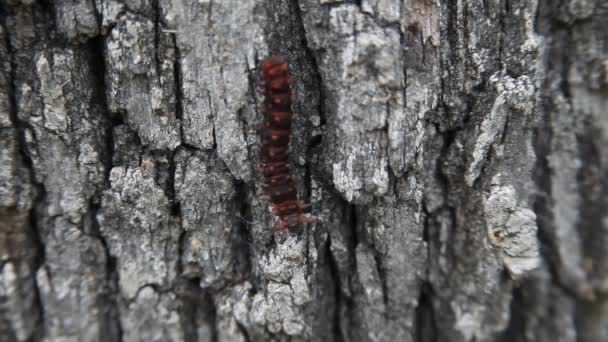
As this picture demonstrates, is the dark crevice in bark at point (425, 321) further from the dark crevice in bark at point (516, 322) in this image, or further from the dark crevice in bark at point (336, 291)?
the dark crevice in bark at point (336, 291)

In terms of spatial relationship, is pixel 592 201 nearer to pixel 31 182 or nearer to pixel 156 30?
pixel 156 30

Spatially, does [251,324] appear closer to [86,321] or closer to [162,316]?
[162,316]

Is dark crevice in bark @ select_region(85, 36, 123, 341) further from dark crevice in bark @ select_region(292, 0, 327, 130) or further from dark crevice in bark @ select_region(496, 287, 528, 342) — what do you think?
dark crevice in bark @ select_region(496, 287, 528, 342)

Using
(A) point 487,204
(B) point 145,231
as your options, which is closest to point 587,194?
(A) point 487,204

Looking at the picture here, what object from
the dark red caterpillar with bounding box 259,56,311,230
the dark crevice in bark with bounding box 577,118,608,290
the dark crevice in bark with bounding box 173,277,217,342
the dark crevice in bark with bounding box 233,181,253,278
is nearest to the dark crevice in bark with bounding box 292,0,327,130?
the dark red caterpillar with bounding box 259,56,311,230

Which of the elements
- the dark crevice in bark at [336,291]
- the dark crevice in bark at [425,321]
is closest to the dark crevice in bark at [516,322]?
the dark crevice in bark at [425,321]
